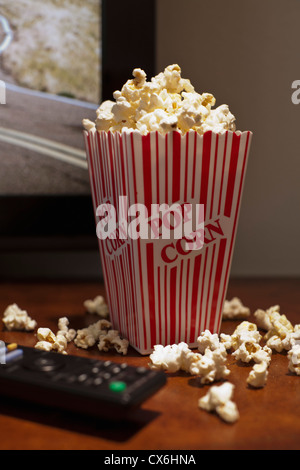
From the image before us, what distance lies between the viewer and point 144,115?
564 millimetres

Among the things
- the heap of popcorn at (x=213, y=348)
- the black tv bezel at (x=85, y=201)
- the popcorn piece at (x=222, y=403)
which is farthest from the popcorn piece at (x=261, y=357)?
the black tv bezel at (x=85, y=201)

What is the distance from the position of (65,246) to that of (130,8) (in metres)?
0.43

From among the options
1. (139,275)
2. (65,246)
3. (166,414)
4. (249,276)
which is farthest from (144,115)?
(249,276)

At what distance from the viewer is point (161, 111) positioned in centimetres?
56

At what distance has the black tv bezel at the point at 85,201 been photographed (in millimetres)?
928

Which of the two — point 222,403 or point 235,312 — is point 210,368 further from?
point 235,312

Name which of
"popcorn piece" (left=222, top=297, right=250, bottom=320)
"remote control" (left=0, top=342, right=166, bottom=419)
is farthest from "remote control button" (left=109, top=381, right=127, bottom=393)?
"popcorn piece" (left=222, top=297, right=250, bottom=320)

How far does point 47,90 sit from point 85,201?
21 centimetres

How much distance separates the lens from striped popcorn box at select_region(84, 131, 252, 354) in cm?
55

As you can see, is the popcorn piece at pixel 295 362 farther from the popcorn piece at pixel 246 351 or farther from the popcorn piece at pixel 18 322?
the popcorn piece at pixel 18 322

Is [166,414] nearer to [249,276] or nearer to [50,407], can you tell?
[50,407]

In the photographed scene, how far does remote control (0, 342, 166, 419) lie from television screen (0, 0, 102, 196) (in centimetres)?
54

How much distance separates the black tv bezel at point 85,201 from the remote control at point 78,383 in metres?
0.49

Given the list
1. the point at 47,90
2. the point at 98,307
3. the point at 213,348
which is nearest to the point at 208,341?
the point at 213,348
